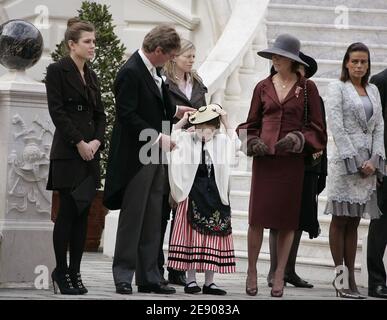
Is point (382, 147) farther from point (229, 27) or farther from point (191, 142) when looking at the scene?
point (229, 27)

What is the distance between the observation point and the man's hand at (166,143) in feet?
29.6

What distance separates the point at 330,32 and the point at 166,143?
6.38 metres

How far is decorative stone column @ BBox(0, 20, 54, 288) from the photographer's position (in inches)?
360

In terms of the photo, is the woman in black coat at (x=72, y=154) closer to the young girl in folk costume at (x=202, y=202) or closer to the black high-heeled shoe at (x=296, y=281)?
the young girl in folk costume at (x=202, y=202)

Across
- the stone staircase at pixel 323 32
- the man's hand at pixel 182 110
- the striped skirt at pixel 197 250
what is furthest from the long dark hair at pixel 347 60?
the stone staircase at pixel 323 32


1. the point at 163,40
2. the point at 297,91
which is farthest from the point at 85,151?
the point at 297,91

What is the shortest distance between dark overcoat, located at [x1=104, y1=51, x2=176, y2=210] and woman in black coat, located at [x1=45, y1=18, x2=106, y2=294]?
0.12 m

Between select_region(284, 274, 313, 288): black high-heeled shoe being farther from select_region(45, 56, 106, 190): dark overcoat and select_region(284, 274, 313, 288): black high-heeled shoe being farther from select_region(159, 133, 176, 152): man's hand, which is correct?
select_region(45, 56, 106, 190): dark overcoat

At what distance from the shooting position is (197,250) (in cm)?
935

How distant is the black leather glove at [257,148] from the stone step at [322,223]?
73.5 inches

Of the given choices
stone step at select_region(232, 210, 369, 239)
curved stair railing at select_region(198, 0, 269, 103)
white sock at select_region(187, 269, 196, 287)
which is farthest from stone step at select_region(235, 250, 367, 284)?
curved stair railing at select_region(198, 0, 269, 103)

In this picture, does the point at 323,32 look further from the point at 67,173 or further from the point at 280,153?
the point at 67,173
